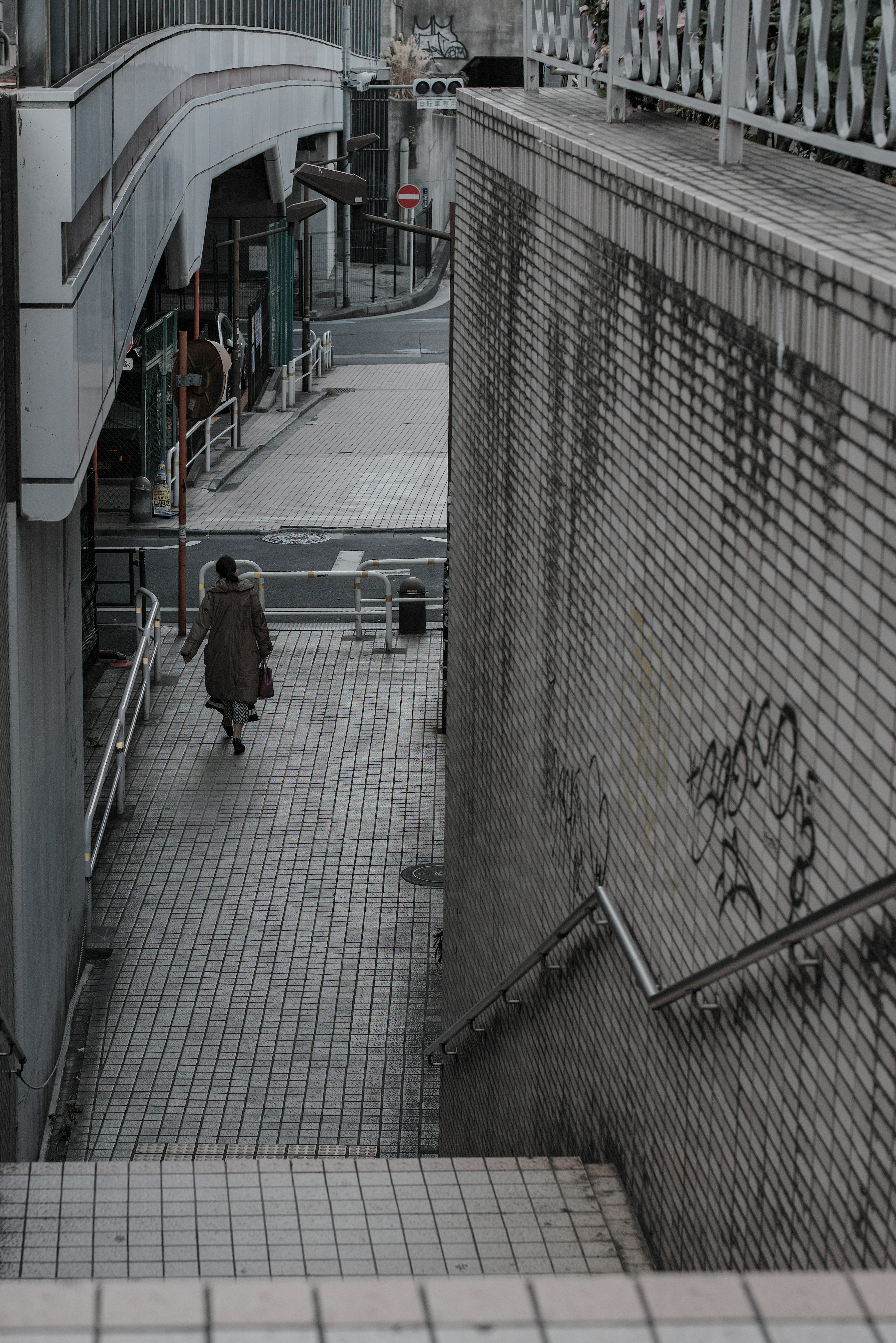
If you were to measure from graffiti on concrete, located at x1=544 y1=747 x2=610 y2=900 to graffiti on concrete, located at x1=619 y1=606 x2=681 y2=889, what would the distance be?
0.32m

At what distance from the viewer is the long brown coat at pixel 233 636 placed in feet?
41.1

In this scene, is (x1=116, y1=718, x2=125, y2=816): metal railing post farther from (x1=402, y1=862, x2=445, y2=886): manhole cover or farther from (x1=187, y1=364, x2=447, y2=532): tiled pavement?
(x1=187, y1=364, x2=447, y2=532): tiled pavement

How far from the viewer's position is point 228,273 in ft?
82.2

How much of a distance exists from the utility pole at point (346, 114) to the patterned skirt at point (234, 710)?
17.4m

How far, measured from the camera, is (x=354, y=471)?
74.7ft

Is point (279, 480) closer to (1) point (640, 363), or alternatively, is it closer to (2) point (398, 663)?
(2) point (398, 663)

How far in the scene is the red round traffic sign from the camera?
33.6m

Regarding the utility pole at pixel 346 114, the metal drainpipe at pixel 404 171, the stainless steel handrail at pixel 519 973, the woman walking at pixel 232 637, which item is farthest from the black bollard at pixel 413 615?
the metal drainpipe at pixel 404 171

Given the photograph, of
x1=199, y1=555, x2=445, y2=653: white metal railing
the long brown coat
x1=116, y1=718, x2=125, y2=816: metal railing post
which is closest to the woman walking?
the long brown coat

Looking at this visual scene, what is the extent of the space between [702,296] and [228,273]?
22103 mm

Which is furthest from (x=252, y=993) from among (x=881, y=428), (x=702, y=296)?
(x=881, y=428)

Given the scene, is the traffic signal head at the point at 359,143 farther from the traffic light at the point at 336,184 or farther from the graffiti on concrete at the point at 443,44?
the graffiti on concrete at the point at 443,44

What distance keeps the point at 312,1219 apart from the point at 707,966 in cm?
165

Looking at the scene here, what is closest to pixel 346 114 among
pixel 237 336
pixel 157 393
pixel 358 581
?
pixel 237 336
